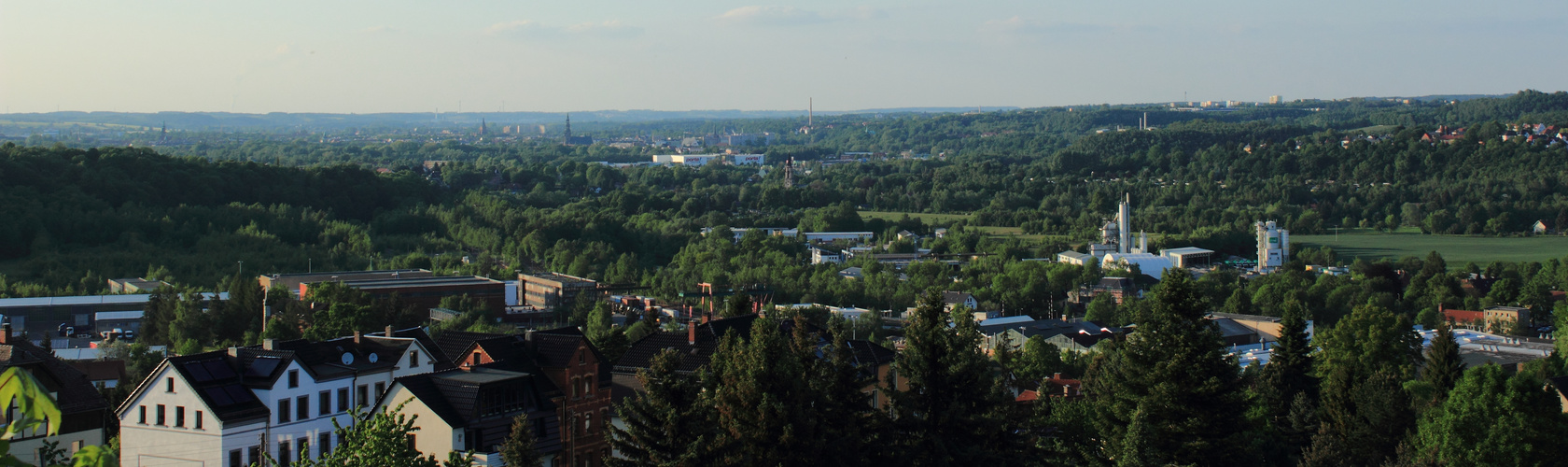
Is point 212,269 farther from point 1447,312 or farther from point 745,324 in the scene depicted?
point 1447,312

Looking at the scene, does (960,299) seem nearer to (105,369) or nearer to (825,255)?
(825,255)

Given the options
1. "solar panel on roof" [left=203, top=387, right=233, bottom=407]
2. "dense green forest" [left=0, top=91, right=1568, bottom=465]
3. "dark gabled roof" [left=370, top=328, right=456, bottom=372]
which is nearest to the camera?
"dense green forest" [left=0, top=91, right=1568, bottom=465]

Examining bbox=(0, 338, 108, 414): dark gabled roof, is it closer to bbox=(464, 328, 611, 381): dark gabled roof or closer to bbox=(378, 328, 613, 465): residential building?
bbox=(378, 328, 613, 465): residential building

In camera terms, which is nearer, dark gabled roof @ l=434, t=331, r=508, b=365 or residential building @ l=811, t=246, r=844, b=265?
dark gabled roof @ l=434, t=331, r=508, b=365

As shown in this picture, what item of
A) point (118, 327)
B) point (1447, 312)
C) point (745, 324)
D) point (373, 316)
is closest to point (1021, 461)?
point (745, 324)

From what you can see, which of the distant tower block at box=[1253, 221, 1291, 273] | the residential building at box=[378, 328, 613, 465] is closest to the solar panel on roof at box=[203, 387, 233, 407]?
the residential building at box=[378, 328, 613, 465]

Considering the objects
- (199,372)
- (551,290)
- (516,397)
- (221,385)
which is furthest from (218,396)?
(551,290)
